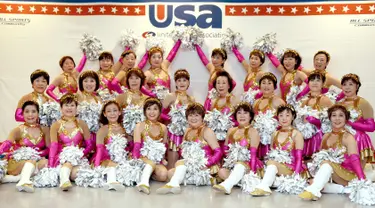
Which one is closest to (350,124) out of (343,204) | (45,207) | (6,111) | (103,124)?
(343,204)

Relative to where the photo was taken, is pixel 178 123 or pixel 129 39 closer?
pixel 178 123

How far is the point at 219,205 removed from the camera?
4191 mm

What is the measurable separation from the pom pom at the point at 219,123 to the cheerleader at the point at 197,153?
160 millimetres

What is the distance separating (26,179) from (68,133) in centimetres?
66

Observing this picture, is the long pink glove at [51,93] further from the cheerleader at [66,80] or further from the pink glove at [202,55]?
the pink glove at [202,55]

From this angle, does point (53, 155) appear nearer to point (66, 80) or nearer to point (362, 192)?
point (66, 80)

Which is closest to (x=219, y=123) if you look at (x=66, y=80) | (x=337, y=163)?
(x=337, y=163)

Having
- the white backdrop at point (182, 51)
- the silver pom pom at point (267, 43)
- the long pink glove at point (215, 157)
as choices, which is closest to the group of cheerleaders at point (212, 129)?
the long pink glove at point (215, 157)

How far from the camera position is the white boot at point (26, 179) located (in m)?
4.46

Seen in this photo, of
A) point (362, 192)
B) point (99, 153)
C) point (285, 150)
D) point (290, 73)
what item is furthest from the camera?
point (290, 73)

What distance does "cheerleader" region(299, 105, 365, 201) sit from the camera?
4414mm

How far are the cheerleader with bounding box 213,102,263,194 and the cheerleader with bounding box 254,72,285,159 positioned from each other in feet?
0.51

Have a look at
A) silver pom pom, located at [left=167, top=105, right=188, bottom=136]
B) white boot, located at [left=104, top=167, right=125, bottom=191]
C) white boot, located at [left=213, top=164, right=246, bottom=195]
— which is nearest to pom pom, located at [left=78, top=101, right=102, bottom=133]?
white boot, located at [left=104, top=167, right=125, bottom=191]

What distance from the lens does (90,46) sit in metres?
6.04
